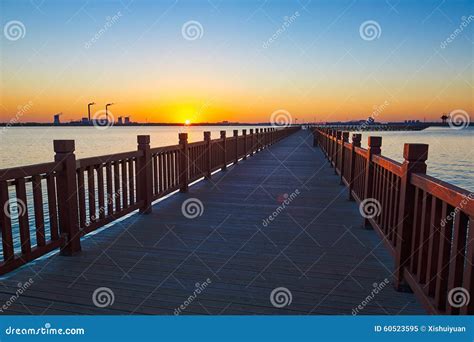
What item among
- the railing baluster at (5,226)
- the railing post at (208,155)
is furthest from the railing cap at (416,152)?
the railing post at (208,155)

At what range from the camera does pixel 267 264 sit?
3.87 meters

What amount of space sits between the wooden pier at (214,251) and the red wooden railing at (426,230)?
0.04 feet

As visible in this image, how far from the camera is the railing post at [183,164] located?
7.59 metres

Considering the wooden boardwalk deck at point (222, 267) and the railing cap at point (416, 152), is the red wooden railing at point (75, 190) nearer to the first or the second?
the wooden boardwalk deck at point (222, 267)

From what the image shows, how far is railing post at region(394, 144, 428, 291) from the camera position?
9.93 ft

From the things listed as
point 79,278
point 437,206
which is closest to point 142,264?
point 79,278

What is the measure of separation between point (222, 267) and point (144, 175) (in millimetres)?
2693

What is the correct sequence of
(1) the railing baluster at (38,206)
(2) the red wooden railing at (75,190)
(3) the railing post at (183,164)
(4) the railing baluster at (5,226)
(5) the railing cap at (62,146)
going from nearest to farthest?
1. (4) the railing baluster at (5,226)
2. (2) the red wooden railing at (75,190)
3. (1) the railing baluster at (38,206)
4. (5) the railing cap at (62,146)
5. (3) the railing post at (183,164)

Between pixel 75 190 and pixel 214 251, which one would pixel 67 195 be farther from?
pixel 214 251

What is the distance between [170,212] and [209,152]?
3796 mm

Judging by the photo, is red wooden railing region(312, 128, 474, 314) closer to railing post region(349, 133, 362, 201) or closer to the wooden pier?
the wooden pier

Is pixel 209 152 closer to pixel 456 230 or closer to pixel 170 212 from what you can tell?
pixel 170 212

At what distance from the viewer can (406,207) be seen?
318 cm

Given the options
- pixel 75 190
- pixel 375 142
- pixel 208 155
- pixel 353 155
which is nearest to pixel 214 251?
pixel 75 190
